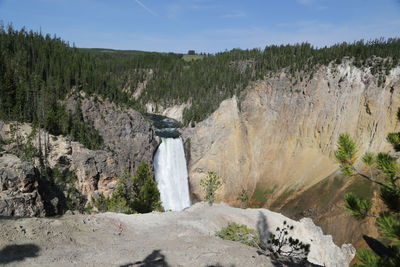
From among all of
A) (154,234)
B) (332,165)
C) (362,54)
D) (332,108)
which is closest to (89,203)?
(154,234)

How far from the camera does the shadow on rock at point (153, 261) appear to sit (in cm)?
1559

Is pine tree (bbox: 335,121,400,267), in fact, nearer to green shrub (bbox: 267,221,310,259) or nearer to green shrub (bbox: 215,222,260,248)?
green shrub (bbox: 267,221,310,259)

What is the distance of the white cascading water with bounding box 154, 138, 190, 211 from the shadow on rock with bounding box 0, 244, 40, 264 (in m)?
36.9

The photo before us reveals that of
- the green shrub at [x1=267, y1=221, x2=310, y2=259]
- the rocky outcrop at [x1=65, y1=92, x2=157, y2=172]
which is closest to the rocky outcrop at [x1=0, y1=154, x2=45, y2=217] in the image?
the rocky outcrop at [x1=65, y1=92, x2=157, y2=172]

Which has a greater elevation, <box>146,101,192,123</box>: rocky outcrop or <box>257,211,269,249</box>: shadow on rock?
<box>146,101,192,123</box>: rocky outcrop

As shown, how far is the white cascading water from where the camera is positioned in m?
54.7

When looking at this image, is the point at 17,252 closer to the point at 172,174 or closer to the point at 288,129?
the point at 172,174

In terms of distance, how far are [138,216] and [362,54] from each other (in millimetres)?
50851

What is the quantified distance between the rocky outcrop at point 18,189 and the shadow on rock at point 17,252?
53.2 ft

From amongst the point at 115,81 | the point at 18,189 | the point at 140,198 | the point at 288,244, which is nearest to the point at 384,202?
the point at 288,244

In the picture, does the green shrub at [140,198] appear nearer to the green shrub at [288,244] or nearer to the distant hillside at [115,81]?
the distant hillside at [115,81]

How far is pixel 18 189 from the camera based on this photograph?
33.2 metres

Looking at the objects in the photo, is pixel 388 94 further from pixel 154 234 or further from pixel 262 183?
pixel 154 234

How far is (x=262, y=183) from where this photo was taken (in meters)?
57.2
